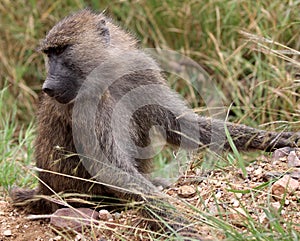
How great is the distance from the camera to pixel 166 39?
5305mm

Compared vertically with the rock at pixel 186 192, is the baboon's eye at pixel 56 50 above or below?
above

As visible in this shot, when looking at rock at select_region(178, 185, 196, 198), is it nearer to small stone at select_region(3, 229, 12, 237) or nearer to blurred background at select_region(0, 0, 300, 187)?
small stone at select_region(3, 229, 12, 237)

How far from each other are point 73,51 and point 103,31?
242 millimetres

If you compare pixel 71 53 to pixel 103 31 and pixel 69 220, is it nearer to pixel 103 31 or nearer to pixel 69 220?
pixel 103 31

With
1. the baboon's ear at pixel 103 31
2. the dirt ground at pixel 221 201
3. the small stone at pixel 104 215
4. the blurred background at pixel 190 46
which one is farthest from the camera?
the blurred background at pixel 190 46

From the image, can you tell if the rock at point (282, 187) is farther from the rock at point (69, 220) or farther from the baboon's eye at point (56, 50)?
the baboon's eye at point (56, 50)

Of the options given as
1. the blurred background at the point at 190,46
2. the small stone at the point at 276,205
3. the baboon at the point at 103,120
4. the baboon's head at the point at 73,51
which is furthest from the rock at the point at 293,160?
the baboon's head at the point at 73,51

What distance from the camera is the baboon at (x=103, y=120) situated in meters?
3.11

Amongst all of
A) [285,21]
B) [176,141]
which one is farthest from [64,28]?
[285,21]

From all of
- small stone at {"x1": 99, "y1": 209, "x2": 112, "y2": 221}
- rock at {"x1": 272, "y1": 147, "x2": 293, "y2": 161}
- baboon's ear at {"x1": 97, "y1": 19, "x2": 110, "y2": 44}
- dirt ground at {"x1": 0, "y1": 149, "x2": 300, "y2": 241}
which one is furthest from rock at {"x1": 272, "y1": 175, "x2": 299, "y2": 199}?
baboon's ear at {"x1": 97, "y1": 19, "x2": 110, "y2": 44}

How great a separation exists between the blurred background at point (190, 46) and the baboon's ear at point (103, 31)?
3.25 ft

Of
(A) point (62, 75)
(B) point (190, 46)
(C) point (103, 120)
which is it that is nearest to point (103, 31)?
(A) point (62, 75)

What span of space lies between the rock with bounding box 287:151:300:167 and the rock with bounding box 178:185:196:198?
1.50 feet

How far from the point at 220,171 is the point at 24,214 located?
1.04 meters
